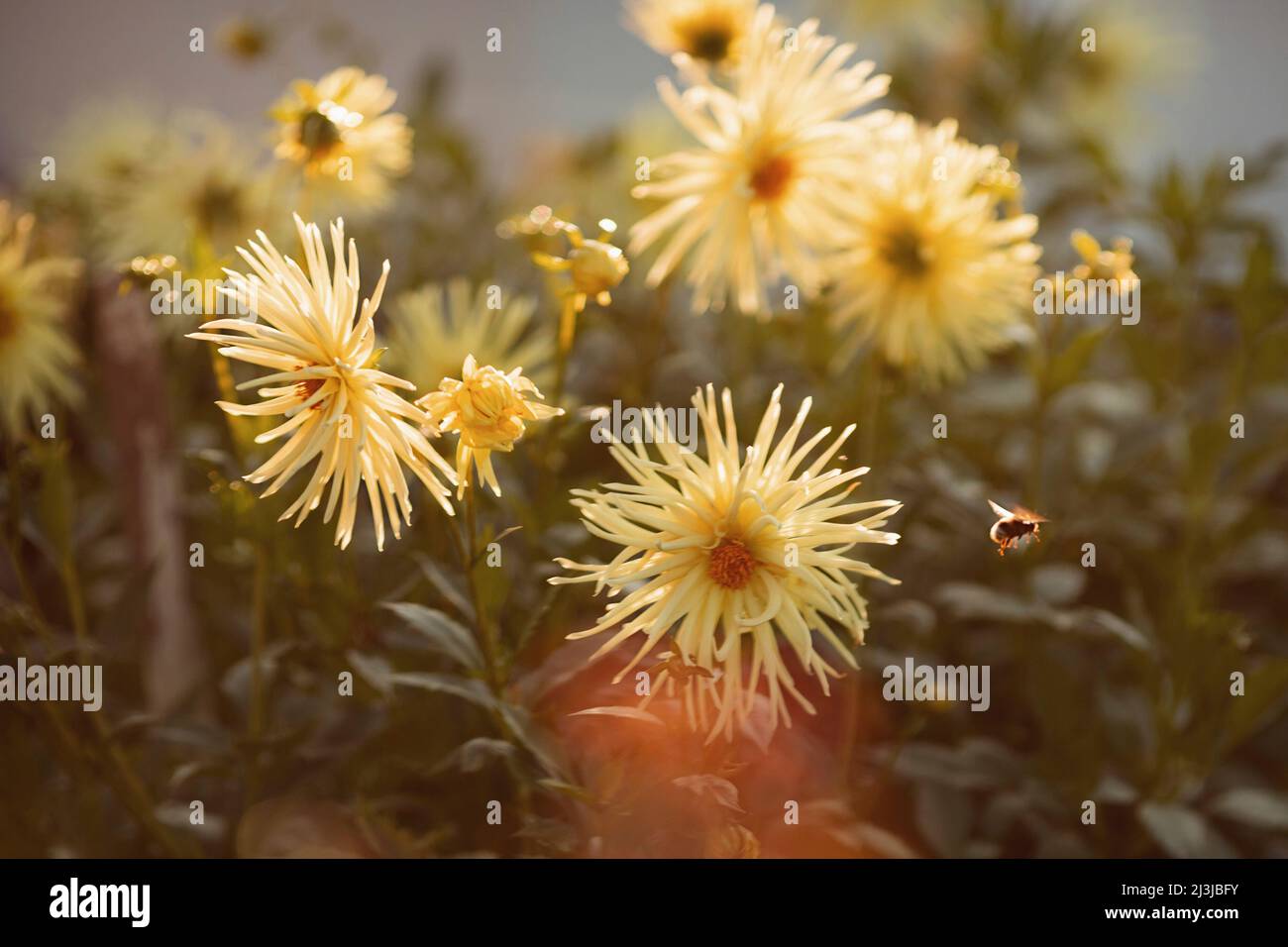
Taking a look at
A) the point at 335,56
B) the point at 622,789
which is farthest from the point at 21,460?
the point at 335,56

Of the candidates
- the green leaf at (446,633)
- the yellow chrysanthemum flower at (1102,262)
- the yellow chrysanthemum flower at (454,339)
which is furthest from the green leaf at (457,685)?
the yellow chrysanthemum flower at (1102,262)

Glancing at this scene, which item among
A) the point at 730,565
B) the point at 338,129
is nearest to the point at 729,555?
the point at 730,565

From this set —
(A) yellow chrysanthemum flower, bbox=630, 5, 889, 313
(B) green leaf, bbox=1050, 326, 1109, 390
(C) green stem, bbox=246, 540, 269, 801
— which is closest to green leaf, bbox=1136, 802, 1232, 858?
(B) green leaf, bbox=1050, 326, 1109, 390

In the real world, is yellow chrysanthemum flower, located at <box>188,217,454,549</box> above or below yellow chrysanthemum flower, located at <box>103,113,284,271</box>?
below

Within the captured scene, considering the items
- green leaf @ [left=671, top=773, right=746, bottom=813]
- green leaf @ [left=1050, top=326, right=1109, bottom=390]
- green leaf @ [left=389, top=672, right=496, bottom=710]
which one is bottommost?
green leaf @ [left=671, top=773, right=746, bottom=813]

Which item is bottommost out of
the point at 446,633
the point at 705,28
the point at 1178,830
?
the point at 1178,830

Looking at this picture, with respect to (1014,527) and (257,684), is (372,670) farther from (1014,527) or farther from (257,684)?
(1014,527)

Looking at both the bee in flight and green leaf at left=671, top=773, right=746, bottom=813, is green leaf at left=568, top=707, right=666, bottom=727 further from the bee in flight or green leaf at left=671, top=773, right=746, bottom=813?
the bee in flight

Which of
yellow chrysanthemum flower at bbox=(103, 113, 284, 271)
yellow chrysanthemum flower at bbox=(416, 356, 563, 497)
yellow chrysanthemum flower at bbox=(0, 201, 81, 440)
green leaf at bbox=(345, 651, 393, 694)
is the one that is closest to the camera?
yellow chrysanthemum flower at bbox=(416, 356, 563, 497)
